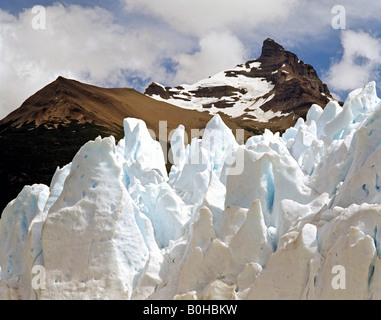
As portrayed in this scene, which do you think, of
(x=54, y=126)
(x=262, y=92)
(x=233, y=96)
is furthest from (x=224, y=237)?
(x=262, y=92)

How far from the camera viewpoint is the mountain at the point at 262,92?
117 metres

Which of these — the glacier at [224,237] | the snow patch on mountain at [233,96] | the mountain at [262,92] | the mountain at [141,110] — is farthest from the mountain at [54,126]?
the snow patch on mountain at [233,96]

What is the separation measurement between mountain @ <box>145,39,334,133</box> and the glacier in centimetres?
8701

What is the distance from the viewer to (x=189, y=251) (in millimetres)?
10586

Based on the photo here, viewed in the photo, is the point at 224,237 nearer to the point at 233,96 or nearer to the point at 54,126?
the point at 54,126

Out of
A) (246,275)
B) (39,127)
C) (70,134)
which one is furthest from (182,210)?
(39,127)

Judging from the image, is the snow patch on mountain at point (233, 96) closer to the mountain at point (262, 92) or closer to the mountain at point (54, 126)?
the mountain at point (262, 92)

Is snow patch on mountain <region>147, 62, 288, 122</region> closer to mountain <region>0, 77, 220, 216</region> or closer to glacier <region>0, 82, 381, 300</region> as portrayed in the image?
mountain <region>0, 77, 220, 216</region>

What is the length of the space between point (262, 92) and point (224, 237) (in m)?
134

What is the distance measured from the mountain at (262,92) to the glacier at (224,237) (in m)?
87.0

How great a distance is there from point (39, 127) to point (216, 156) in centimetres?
3846

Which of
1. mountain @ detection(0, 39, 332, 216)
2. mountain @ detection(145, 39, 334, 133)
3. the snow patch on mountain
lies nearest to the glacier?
mountain @ detection(0, 39, 332, 216)

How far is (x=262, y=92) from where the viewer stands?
460 ft
